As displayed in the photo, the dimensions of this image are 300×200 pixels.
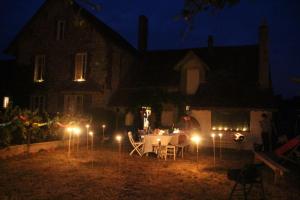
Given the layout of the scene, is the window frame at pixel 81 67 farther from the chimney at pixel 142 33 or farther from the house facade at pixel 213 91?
the chimney at pixel 142 33

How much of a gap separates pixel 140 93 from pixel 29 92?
8.72 m

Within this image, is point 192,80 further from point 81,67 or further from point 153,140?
point 153,140

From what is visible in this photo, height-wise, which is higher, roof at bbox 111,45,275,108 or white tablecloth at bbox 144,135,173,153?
roof at bbox 111,45,275,108

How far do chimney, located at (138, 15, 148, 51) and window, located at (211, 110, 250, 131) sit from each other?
10909mm

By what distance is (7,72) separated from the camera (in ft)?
74.1

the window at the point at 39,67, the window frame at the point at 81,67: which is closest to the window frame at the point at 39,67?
the window at the point at 39,67

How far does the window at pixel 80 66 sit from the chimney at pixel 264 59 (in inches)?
468

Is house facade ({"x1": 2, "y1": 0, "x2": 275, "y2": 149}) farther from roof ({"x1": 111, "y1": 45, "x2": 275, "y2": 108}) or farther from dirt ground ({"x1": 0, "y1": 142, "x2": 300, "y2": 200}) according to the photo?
dirt ground ({"x1": 0, "y1": 142, "x2": 300, "y2": 200})

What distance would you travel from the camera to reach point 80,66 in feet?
66.1

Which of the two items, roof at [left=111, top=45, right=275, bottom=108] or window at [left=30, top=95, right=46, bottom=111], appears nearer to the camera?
roof at [left=111, top=45, right=275, bottom=108]

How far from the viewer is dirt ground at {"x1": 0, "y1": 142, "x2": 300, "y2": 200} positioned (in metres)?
6.60

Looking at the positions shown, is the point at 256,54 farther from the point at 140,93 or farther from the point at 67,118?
the point at 67,118

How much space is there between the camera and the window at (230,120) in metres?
16.2

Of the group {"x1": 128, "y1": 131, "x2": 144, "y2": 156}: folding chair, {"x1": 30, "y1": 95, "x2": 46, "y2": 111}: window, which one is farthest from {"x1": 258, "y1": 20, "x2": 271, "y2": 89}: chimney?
{"x1": 30, "y1": 95, "x2": 46, "y2": 111}: window
